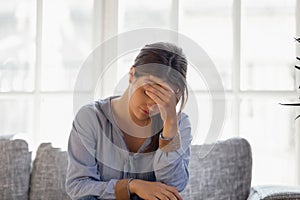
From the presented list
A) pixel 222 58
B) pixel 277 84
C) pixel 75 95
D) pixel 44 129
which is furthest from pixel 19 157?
pixel 277 84

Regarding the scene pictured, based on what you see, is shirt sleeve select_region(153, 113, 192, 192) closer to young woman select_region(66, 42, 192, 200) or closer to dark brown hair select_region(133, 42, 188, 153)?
young woman select_region(66, 42, 192, 200)

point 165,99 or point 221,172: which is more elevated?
point 165,99

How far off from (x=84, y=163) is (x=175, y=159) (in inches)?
12.2

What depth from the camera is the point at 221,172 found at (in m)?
2.13

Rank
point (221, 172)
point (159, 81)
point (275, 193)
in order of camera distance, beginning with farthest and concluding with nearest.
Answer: point (221, 172)
point (275, 193)
point (159, 81)

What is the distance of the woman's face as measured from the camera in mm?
1612

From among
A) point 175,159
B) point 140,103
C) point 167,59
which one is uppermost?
point 167,59

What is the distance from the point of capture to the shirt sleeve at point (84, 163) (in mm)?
1740

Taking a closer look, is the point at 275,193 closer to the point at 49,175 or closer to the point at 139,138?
the point at 139,138

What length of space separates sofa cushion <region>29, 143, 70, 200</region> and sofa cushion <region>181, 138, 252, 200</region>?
1.65 ft

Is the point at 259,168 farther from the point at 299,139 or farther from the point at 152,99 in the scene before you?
the point at 152,99

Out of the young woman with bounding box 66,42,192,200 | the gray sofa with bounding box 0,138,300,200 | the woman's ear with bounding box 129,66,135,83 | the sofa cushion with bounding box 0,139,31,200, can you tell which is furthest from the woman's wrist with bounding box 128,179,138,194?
the sofa cushion with bounding box 0,139,31,200

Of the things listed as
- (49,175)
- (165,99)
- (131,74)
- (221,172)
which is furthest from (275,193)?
(49,175)

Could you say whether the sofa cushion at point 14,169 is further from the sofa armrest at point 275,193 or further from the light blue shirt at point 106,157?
the sofa armrest at point 275,193
